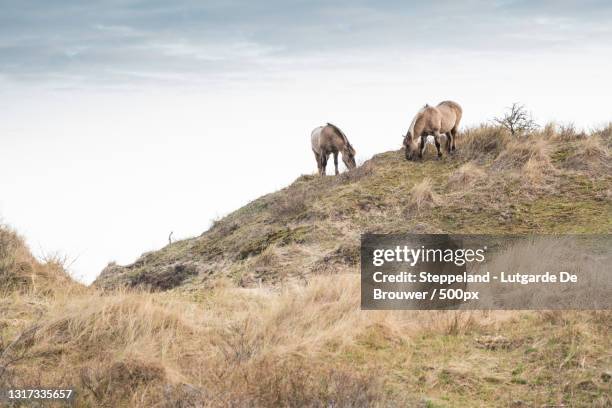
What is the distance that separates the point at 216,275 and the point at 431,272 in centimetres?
467

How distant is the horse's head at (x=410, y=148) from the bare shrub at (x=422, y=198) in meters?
3.62

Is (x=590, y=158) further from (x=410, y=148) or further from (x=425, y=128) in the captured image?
(x=410, y=148)

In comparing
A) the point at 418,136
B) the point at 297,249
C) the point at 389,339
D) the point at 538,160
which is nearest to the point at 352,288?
the point at 389,339

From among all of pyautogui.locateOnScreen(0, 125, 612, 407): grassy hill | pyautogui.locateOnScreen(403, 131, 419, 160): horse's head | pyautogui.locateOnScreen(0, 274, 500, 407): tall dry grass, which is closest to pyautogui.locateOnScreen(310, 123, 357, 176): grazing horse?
pyautogui.locateOnScreen(403, 131, 419, 160): horse's head

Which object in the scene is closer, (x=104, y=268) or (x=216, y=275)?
(x=216, y=275)

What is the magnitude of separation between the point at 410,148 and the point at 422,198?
4146mm

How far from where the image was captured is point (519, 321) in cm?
874

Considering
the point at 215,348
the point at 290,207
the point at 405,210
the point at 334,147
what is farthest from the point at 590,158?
the point at 215,348

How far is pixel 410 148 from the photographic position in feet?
64.9

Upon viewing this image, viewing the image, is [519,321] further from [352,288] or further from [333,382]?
[333,382]

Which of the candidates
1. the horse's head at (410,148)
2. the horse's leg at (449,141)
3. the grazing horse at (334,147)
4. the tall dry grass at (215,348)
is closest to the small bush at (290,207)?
the horse's head at (410,148)

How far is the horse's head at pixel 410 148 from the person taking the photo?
1970 centimetres

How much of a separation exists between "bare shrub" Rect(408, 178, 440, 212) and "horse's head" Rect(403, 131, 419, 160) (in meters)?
3.62

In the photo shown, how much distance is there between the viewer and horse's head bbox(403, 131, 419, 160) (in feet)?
64.6
